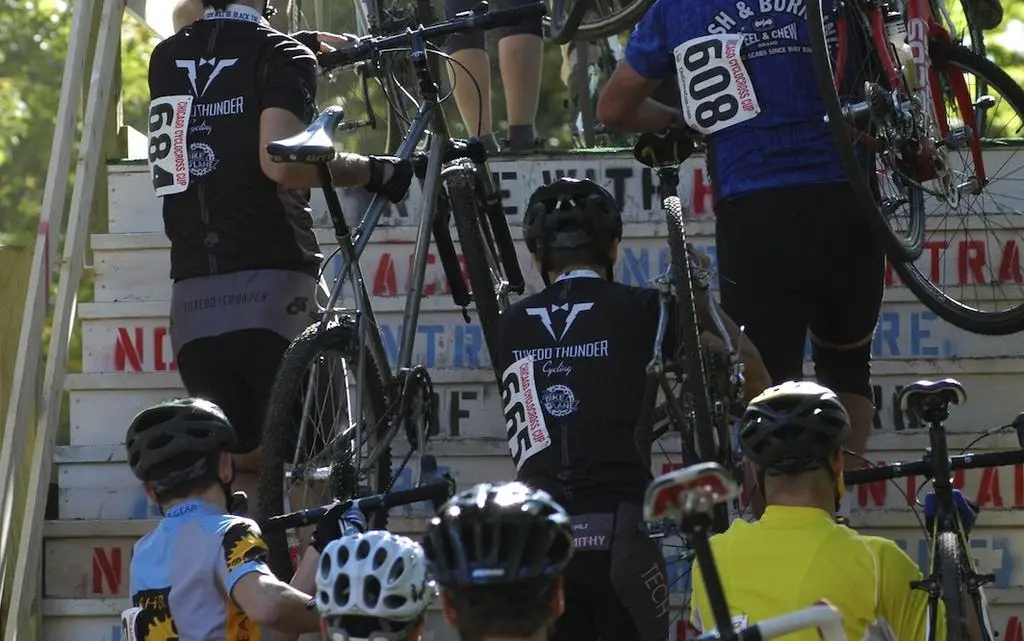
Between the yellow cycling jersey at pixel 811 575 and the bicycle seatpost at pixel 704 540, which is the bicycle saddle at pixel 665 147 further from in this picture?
the bicycle seatpost at pixel 704 540

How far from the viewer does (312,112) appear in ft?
20.5

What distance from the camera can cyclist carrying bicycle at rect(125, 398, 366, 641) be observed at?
179 inches

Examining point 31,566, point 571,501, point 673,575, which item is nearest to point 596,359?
point 571,501

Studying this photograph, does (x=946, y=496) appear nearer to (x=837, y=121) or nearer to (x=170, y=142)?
(x=837, y=121)

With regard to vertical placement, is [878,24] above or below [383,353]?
above

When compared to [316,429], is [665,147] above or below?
above

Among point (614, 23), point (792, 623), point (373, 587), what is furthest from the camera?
point (614, 23)

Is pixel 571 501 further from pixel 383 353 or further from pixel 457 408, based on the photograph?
pixel 457 408

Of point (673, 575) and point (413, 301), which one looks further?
point (673, 575)

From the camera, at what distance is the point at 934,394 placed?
4992mm

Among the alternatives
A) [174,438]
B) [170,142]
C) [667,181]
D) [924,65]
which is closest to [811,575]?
[174,438]

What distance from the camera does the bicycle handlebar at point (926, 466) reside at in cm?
499

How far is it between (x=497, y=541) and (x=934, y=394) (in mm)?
1881

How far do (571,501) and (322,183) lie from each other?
4.28 ft
